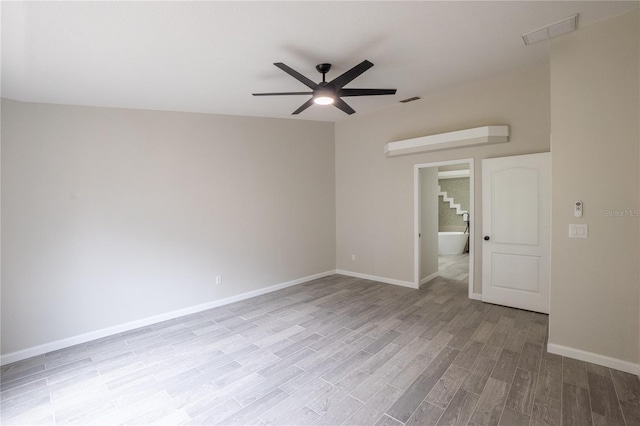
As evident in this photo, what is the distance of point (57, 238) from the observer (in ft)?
10.4

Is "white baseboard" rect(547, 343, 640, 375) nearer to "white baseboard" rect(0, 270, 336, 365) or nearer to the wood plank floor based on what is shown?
the wood plank floor

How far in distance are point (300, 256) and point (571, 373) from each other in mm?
3976

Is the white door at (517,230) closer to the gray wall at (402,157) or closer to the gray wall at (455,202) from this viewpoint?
the gray wall at (402,157)

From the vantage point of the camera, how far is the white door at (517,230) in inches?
145

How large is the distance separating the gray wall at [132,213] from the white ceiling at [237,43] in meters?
0.47

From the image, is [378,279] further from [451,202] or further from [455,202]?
[455,202]

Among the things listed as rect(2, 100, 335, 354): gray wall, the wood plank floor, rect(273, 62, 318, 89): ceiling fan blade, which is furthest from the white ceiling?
the wood plank floor

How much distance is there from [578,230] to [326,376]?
272cm

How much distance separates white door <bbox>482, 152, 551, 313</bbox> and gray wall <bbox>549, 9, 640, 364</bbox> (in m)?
1.09

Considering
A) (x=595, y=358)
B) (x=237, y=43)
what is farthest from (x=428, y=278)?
(x=237, y=43)

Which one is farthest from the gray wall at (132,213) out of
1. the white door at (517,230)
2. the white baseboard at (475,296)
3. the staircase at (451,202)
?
the staircase at (451,202)

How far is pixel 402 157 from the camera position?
500cm

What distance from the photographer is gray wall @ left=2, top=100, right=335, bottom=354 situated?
3.01 m

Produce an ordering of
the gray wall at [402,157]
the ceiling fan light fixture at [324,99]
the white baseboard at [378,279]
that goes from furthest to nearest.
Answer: the white baseboard at [378,279] < the gray wall at [402,157] < the ceiling fan light fixture at [324,99]
